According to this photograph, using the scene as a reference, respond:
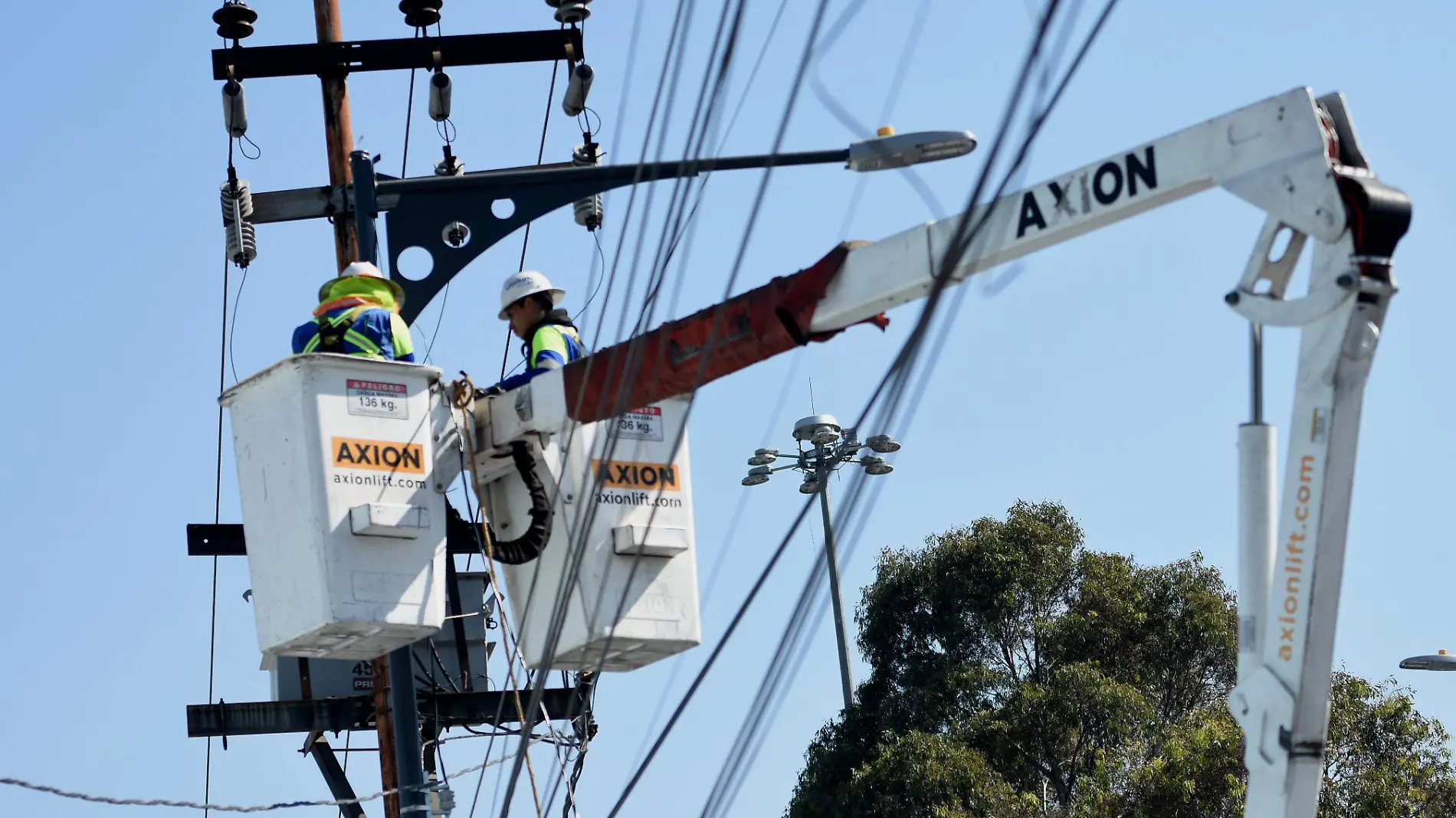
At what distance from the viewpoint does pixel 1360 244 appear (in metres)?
6.98

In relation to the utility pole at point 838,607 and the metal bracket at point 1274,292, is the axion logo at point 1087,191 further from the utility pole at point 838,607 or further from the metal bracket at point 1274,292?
the utility pole at point 838,607

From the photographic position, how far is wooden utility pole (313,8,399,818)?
14.2 m

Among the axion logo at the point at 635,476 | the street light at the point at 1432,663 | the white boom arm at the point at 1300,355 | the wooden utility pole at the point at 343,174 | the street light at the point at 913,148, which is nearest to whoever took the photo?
the white boom arm at the point at 1300,355

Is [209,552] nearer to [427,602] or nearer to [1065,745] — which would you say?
[427,602]

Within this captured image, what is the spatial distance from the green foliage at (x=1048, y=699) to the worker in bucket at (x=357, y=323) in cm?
1604

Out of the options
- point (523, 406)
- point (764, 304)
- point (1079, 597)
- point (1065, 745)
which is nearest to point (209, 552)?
point (523, 406)

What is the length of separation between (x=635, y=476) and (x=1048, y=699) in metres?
19.3

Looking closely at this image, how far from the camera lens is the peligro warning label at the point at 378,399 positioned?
33.8ft

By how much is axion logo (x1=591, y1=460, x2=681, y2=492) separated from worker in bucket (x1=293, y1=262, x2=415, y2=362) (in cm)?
118

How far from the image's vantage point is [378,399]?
34.0ft

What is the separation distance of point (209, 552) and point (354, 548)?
463cm

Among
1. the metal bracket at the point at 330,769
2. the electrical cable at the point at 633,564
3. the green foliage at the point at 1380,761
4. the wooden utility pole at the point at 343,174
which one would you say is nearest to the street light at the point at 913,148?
the electrical cable at the point at 633,564

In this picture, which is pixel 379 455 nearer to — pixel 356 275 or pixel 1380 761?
pixel 356 275

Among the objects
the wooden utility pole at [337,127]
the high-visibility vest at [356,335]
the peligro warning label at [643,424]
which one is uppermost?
the wooden utility pole at [337,127]
